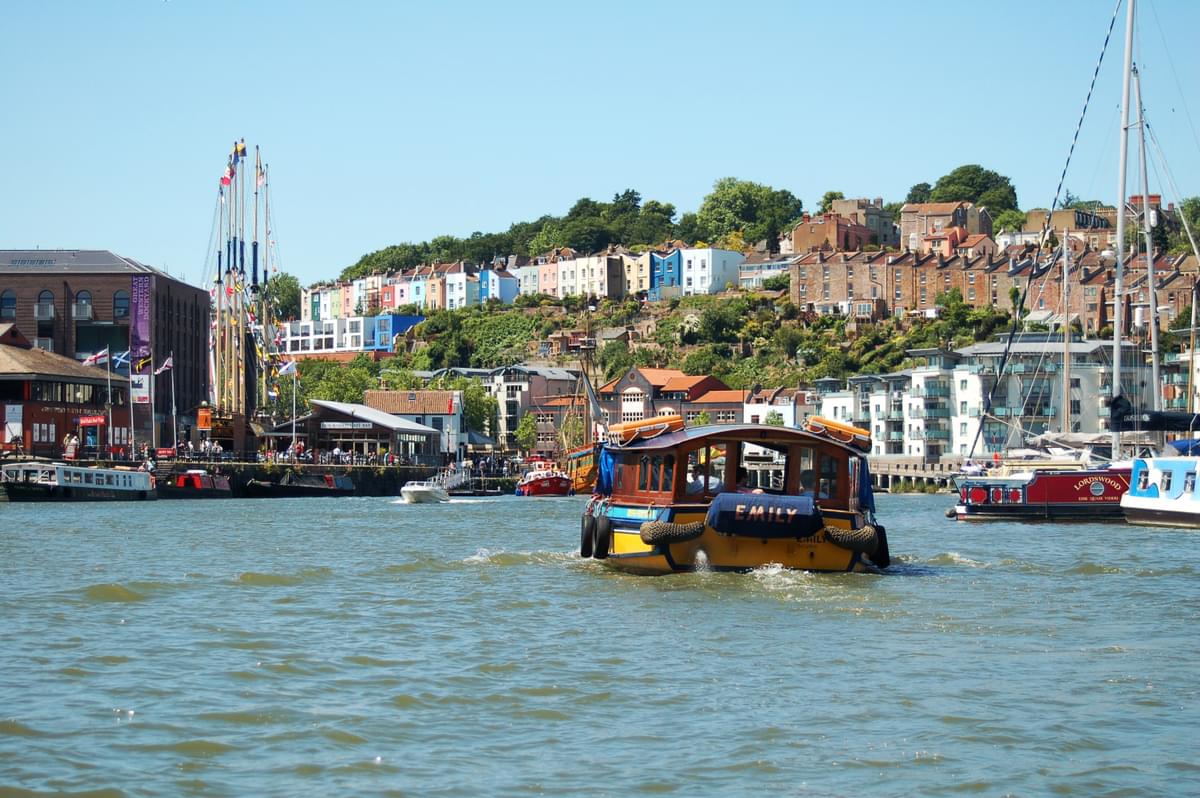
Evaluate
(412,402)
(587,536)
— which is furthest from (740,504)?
(412,402)

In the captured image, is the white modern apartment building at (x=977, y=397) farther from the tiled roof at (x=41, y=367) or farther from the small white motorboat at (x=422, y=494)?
the tiled roof at (x=41, y=367)

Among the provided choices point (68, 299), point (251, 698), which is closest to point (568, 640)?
point (251, 698)

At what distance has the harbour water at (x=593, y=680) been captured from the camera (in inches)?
610

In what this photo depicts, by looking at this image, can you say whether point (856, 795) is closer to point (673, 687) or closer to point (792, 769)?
point (792, 769)

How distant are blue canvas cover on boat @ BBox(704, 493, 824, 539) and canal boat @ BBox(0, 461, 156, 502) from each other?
5403 cm

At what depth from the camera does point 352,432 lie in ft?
405

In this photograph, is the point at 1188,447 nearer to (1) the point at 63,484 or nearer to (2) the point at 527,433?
(1) the point at 63,484

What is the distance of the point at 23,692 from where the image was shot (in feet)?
62.4

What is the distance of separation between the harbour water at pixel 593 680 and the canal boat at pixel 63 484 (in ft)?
139

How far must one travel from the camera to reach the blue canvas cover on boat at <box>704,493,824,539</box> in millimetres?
30328

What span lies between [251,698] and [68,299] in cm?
9784

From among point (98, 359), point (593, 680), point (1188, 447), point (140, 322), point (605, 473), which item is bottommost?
point (593, 680)

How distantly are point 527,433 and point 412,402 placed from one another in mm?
15304

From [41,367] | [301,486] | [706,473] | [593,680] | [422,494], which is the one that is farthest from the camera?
[301,486]
